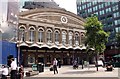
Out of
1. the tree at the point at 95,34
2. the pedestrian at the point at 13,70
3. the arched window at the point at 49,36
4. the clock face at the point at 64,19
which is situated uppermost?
the clock face at the point at 64,19

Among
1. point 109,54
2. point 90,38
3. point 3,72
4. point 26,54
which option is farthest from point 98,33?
point 109,54

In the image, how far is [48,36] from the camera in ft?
186

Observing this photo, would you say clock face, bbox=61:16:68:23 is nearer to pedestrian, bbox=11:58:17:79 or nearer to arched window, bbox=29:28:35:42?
arched window, bbox=29:28:35:42

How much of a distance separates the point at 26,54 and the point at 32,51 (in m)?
1.69

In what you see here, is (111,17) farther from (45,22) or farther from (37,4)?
(45,22)

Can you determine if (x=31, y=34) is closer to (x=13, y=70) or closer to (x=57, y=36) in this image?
(x=57, y=36)

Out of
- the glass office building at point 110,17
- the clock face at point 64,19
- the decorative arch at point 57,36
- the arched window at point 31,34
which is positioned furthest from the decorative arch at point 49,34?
the glass office building at point 110,17

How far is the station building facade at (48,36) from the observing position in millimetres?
52312

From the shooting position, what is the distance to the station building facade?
172ft

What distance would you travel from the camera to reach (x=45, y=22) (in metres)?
55.8

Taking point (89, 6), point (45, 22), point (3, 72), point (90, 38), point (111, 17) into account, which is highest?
point (89, 6)

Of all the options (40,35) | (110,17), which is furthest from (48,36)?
(110,17)

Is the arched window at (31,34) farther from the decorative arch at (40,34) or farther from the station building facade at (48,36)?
the decorative arch at (40,34)

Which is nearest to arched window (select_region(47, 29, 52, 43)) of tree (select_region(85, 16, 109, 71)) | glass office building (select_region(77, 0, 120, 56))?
tree (select_region(85, 16, 109, 71))
